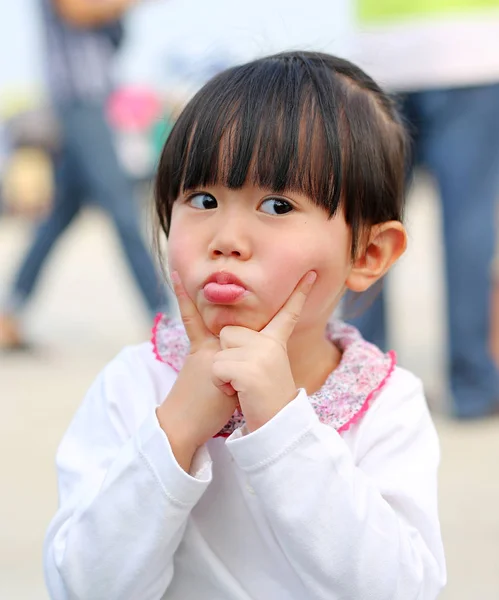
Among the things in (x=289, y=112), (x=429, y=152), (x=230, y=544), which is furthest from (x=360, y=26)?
(x=230, y=544)

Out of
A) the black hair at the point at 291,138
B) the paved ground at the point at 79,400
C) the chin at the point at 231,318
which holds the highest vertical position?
the black hair at the point at 291,138

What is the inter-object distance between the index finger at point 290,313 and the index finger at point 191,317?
0.27 feet

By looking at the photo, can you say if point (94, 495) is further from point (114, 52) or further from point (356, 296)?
point (114, 52)

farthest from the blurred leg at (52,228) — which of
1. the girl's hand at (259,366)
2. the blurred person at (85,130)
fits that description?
the girl's hand at (259,366)

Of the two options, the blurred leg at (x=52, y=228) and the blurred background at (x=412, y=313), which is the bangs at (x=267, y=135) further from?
the blurred leg at (x=52, y=228)

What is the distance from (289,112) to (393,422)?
0.41 metres

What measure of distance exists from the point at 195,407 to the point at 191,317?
4.7 inches

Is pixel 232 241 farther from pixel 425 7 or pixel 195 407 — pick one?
pixel 425 7

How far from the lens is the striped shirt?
12.4 ft

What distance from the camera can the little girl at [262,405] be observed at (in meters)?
1.11

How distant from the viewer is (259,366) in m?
1.13

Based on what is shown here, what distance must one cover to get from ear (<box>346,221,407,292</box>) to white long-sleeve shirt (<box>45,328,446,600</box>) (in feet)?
0.45

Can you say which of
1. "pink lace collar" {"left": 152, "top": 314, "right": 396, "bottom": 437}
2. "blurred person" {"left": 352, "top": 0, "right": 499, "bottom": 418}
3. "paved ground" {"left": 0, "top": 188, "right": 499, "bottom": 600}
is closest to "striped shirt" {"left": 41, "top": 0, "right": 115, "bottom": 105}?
"paved ground" {"left": 0, "top": 188, "right": 499, "bottom": 600}

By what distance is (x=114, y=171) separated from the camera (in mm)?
3736
